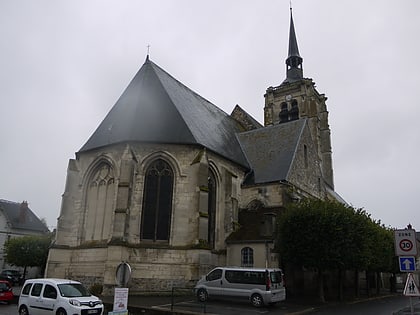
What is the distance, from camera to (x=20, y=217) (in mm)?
44844

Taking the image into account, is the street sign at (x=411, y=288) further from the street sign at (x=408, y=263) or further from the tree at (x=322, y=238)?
the tree at (x=322, y=238)

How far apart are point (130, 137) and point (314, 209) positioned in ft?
32.1

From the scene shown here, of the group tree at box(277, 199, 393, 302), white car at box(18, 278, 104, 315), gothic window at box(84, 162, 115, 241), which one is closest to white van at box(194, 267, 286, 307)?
tree at box(277, 199, 393, 302)

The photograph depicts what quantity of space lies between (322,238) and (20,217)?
1575 inches

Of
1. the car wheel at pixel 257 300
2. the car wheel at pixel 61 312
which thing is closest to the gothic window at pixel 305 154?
the car wheel at pixel 257 300

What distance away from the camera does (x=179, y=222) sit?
18.0 metres

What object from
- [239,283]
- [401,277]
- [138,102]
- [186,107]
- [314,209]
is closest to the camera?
[239,283]

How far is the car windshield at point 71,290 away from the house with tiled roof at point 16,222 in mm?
36984

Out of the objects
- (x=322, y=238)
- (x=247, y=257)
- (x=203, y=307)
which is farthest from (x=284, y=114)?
(x=203, y=307)

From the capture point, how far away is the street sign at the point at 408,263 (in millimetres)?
8062

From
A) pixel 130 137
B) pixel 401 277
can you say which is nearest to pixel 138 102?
pixel 130 137

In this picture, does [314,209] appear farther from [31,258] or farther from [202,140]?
[31,258]

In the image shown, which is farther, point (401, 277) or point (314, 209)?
point (401, 277)

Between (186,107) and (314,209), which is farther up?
(186,107)
